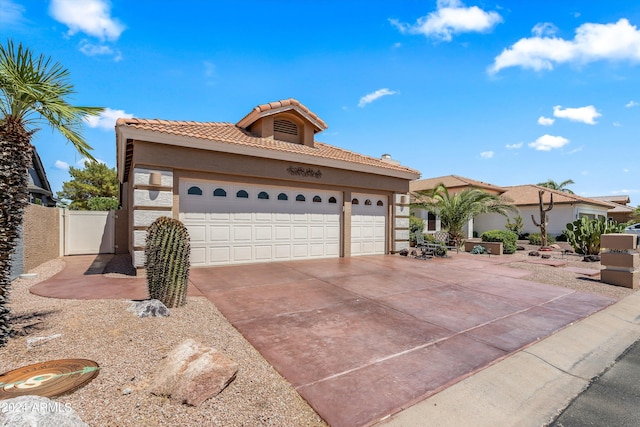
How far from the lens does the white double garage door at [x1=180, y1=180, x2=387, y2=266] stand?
32.0 ft

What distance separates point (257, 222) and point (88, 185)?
1188 inches

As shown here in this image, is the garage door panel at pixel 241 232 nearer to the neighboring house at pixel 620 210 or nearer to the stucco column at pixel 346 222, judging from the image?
the stucco column at pixel 346 222

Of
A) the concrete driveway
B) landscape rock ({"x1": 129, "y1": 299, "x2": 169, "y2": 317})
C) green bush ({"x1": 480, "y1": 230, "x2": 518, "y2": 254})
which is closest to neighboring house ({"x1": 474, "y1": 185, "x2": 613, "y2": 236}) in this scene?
green bush ({"x1": 480, "y1": 230, "x2": 518, "y2": 254})

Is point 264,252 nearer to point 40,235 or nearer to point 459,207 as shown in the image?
point 40,235

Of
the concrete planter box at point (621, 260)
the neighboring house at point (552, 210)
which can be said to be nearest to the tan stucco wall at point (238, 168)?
the concrete planter box at point (621, 260)

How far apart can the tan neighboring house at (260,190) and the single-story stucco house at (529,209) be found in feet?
47.1

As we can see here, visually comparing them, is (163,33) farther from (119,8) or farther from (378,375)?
(378,375)

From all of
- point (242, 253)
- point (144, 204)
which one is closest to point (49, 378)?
point (144, 204)

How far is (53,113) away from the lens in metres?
4.10

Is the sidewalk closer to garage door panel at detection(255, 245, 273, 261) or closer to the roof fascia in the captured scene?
garage door panel at detection(255, 245, 273, 261)

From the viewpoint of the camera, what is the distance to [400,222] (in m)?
14.5

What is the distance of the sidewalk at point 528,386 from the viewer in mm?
2980

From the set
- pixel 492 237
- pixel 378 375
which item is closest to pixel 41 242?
pixel 378 375

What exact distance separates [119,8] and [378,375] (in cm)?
1021
